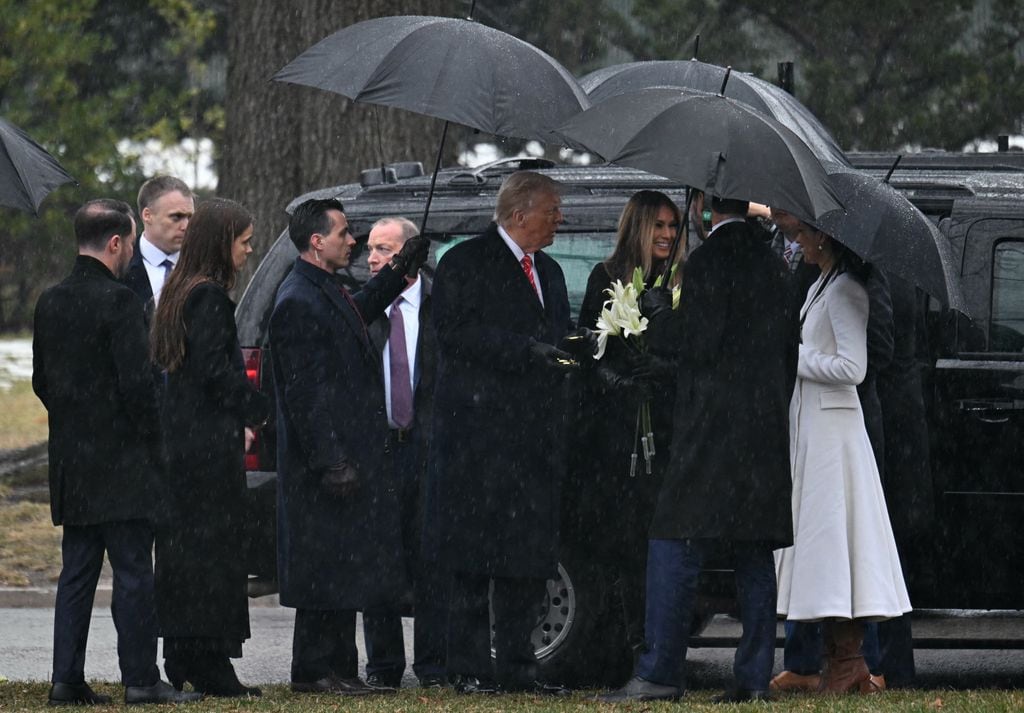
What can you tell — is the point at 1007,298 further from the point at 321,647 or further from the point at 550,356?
the point at 321,647

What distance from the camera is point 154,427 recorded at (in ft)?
21.7

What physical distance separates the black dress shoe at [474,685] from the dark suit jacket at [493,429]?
0.42 m

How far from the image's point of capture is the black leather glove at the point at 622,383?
6.84m

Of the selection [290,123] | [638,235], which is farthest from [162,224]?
[290,123]

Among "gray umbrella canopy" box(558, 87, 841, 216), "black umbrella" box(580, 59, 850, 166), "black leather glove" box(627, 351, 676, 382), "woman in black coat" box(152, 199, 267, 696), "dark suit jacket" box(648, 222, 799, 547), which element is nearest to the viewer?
"gray umbrella canopy" box(558, 87, 841, 216)

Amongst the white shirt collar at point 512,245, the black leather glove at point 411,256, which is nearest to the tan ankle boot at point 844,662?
the white shirt collar at point 512,245

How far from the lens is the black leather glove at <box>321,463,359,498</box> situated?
22.9ft

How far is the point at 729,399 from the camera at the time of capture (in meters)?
6.52

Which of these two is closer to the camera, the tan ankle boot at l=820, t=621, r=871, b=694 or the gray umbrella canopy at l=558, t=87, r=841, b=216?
the gray umbrella canopy at l=558, t=87, r=841, b=216

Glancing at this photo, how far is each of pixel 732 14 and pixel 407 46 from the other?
46.6ft

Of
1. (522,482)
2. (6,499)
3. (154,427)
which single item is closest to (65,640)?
(154,427)

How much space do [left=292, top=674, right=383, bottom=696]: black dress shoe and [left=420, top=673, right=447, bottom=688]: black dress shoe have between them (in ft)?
1.27

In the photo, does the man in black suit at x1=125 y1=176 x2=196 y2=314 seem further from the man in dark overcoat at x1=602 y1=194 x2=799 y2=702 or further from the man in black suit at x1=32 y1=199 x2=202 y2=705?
the man in dark overcoat at x1=602 y1=194 x2=799 y2=702

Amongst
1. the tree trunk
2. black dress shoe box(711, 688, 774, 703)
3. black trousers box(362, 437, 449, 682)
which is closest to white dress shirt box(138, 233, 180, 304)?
black trousers box(362, 437, 449, 682)
